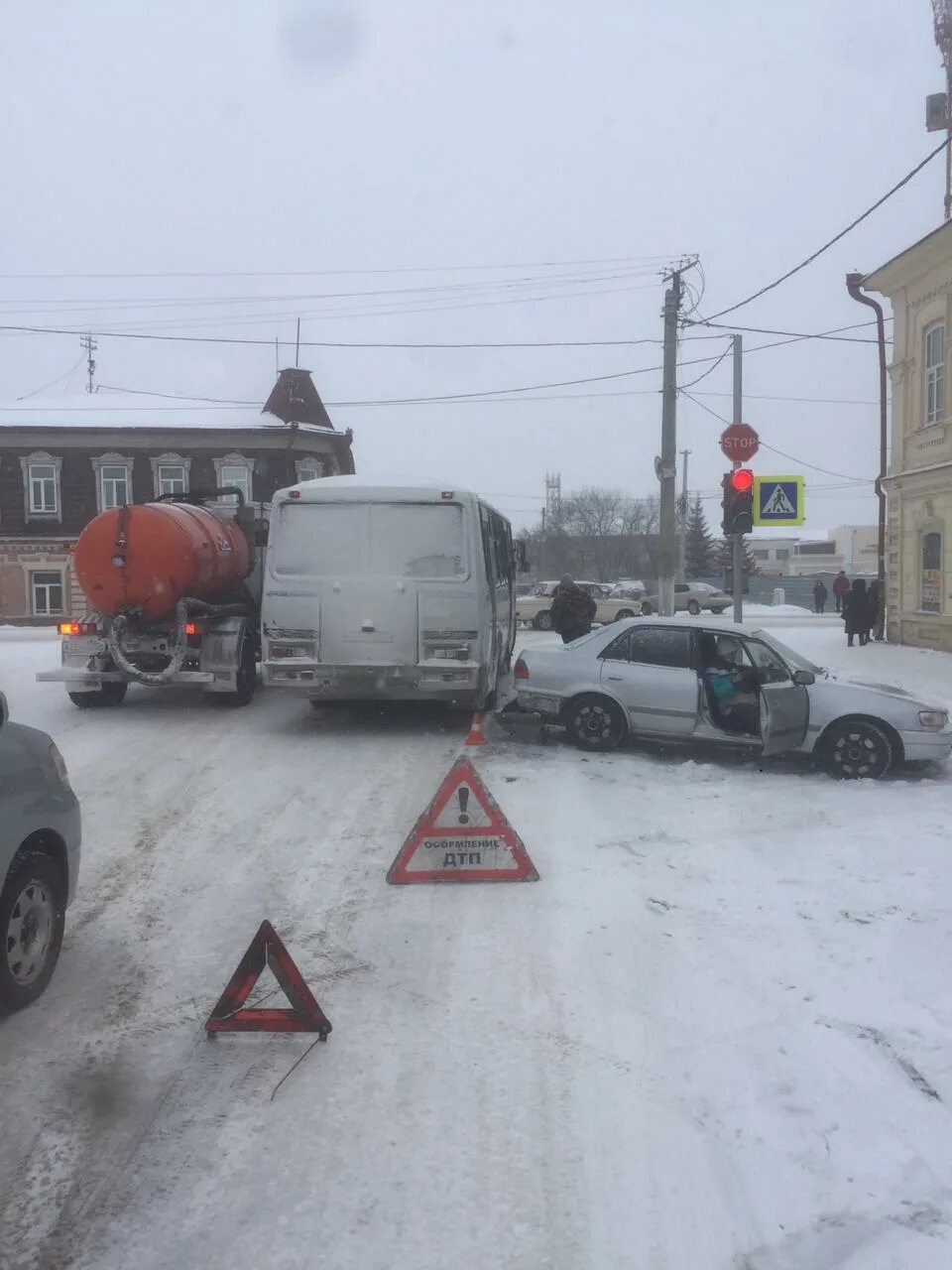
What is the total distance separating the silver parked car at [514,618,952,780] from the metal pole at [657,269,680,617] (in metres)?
11.9

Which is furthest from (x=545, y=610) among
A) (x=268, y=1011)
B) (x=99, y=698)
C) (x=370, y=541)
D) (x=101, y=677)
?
(x=268, y=1011)

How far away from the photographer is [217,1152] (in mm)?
3852

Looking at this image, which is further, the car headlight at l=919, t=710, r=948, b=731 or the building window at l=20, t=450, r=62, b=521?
the building window at l=20, t=450, r=62, b=521

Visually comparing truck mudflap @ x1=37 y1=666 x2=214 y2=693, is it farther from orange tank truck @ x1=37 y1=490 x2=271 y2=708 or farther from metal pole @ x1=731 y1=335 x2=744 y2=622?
metal pole @ x1=731 y1=335 x2=744 y2=622

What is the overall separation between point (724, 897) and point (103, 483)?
4167cm

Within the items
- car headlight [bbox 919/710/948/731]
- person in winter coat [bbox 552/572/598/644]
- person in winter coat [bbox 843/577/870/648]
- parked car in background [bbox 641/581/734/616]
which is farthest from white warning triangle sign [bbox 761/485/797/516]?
parked car in background [bbox 641/581/734/616]

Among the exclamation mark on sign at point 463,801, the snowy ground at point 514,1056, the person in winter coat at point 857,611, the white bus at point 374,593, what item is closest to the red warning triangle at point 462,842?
the exclamation mark on sign at point 463,801

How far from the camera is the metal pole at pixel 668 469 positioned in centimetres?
2291

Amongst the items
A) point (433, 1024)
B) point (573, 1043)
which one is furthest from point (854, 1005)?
point (433, 1024)

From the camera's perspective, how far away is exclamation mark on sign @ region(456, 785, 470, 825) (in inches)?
266

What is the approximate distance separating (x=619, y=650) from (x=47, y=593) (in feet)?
127

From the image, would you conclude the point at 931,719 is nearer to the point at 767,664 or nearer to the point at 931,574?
the point at 767,664

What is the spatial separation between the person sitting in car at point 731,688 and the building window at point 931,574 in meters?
13.1

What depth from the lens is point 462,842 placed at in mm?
6852
